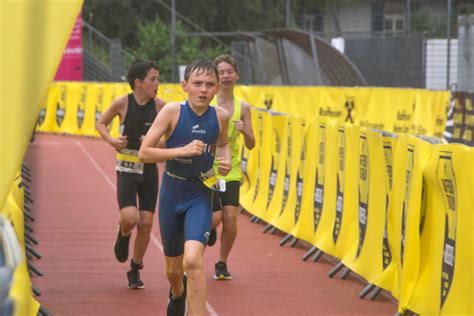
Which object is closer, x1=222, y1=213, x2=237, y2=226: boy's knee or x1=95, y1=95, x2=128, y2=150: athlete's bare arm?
x1=95, y1=95, x2=128, y2=150: athlete's bare arm

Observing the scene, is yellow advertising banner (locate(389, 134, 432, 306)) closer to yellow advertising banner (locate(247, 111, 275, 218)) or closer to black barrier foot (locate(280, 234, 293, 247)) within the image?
black barrier foot (locate(280, 234, 293, 247))

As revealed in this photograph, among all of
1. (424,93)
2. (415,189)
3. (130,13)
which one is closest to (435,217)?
(415,189)

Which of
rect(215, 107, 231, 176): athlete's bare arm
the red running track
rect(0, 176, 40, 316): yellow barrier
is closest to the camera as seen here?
rect(0, 176, 40, 316): yellow barrier

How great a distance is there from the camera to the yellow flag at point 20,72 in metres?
5.39

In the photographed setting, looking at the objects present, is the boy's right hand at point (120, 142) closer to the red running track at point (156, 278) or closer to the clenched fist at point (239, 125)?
the clenched fist at point (239, 125)

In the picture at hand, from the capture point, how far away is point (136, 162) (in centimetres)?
1056

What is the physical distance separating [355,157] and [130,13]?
5.62 meters

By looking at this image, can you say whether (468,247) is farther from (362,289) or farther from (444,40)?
(444,40)

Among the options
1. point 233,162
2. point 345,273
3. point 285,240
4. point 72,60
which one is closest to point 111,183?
point 285,240

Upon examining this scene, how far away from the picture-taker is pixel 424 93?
22406 mm

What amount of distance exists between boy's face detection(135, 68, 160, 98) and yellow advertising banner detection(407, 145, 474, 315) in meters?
2.81

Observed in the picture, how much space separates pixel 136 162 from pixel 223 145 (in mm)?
1973

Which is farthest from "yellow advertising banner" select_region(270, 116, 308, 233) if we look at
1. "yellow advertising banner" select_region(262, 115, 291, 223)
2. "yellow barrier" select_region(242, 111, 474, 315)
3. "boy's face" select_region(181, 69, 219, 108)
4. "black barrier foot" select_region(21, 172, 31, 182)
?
"black barrier foot" select_region(21, 172, 31, 182)

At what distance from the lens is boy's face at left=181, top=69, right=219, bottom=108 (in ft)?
27.0
